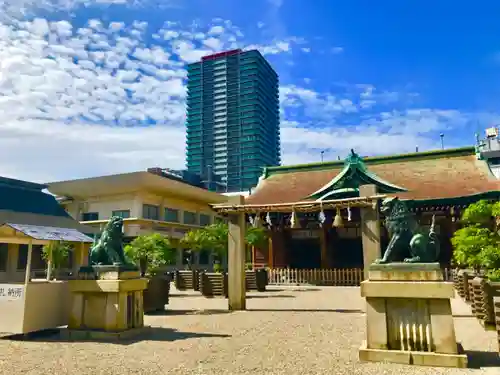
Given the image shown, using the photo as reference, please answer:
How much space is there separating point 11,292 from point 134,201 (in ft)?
94.3

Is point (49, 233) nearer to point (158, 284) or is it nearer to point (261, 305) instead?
point (158, 284)

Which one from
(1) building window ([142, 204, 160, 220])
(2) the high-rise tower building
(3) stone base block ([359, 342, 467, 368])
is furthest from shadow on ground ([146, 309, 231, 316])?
(2) the high-rise tower building

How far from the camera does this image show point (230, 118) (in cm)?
12950

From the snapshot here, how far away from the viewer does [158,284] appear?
13922mm

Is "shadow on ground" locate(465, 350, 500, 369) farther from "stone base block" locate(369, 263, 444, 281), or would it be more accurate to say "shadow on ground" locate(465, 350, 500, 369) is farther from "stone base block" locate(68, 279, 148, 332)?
"stone base block" locate(68, 279, 148, 332)

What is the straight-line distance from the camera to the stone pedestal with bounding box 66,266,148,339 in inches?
354

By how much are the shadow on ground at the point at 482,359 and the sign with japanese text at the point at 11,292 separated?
902 cm

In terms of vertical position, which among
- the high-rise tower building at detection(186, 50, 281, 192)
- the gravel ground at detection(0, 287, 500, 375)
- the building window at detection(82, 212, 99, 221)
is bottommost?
the gravel ground at detection(0, 287, 500, 375)

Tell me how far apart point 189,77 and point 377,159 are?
114 metres

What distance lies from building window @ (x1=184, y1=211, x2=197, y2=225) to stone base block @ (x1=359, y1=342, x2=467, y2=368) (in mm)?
38243

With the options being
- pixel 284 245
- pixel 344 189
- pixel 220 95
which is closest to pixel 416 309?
pixel 344 189

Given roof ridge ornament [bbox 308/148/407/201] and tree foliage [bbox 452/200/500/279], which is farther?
roof ridge ornament [bbox 308/148/407/201]

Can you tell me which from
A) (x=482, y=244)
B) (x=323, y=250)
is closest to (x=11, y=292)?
(x=482, y=244)

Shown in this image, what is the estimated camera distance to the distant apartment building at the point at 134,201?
3694cm
